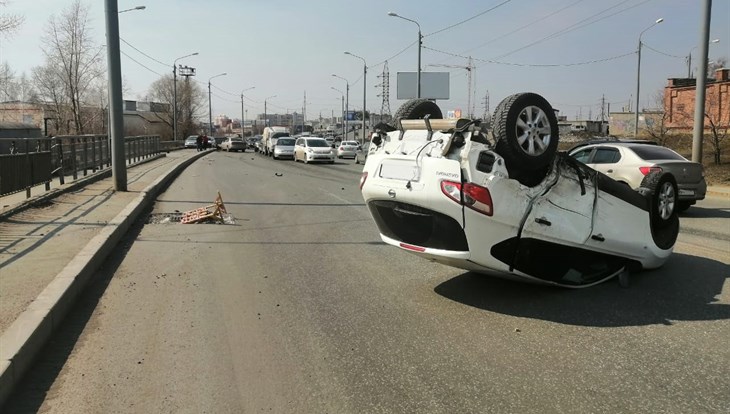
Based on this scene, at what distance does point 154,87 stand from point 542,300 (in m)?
107

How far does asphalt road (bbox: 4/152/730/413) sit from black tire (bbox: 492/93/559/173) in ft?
4.67

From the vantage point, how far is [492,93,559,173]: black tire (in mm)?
5250

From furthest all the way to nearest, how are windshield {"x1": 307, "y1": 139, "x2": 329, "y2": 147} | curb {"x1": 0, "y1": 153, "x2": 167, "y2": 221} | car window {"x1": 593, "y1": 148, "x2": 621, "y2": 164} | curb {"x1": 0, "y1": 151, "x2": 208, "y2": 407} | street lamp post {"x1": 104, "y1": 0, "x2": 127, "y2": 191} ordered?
1. windshield {"x1": 307, "y1": 139, "x2": 329, "y2": 147}
2. street lamp post {"x1": 104, "y1": 0, "x2": 127, "y2": 191}
3. car window {"x1": 593, "y1": 148, "x2": 621, "y2": 164}
4. curb {"x1": 0, "y1": 153, "x2": 167, "y2": 221}
5. curb {"x1": 0, "y1": 151, "x2": 208, "y2": 407}

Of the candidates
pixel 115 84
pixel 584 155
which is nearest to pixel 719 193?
pixel 584 155

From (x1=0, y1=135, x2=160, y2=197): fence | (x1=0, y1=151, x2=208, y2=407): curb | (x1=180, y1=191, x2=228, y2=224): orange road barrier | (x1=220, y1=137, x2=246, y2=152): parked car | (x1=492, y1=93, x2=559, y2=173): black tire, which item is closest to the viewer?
(x1=0, y1=151, x2=208, y2=407): curb

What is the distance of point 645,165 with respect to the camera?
1234 cm

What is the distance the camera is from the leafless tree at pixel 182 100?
313 feet

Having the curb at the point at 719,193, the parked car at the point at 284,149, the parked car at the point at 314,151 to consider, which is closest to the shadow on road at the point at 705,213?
the curb at the point at 719,193

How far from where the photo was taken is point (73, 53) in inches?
1793

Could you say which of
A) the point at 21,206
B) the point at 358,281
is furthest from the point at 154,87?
the point at 358,281

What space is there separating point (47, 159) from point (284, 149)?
26.6m

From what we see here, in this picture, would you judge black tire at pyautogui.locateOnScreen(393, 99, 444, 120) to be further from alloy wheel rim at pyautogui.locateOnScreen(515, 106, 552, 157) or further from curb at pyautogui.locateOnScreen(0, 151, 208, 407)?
curb at pyautogui.locateOnScreen(0, 151, 208, 407)

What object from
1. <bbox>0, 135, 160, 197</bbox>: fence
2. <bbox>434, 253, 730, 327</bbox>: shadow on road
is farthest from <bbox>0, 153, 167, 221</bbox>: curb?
<bbox>434, 253, 730, 327</bbox>: shadow on road

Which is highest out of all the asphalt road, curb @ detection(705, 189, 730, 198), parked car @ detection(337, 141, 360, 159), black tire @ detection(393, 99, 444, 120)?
black tire @ detection(393, 99, 444, 120)
